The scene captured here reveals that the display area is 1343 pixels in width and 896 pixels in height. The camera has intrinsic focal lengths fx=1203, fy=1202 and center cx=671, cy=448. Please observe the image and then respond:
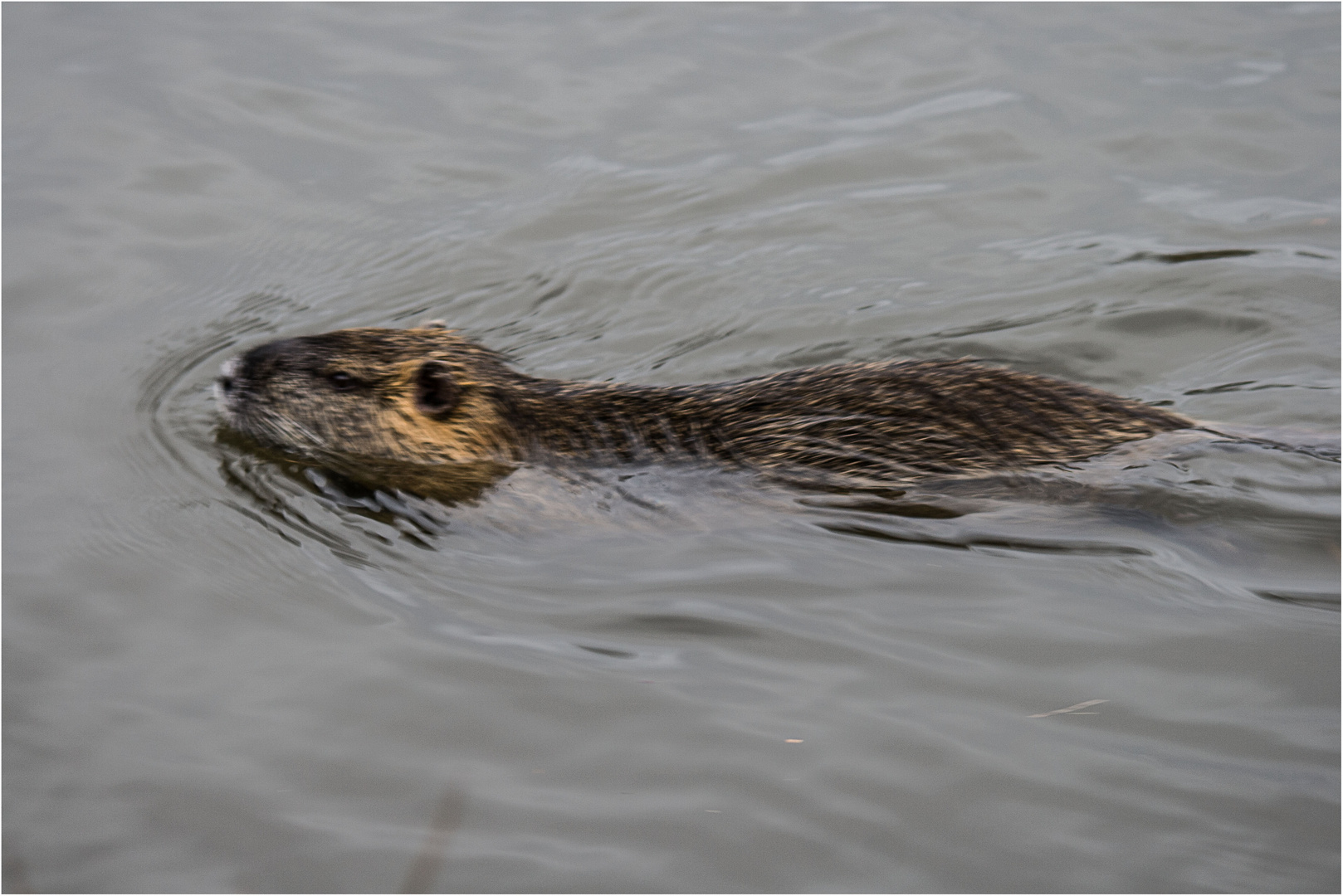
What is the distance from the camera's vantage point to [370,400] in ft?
14.3

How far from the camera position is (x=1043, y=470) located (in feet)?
12.3

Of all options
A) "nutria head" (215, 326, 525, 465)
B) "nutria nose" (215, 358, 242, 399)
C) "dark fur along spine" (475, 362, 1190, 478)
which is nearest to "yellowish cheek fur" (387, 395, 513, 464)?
"nutria head" (215, 326, 525, 465)

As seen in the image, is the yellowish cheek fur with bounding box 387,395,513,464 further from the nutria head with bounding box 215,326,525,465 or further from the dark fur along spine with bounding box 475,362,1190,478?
the dark fur along spine with bounding box 475,362,1190,478

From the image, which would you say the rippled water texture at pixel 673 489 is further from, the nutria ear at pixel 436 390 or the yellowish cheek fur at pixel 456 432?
the nutria ear at pixel 436 390

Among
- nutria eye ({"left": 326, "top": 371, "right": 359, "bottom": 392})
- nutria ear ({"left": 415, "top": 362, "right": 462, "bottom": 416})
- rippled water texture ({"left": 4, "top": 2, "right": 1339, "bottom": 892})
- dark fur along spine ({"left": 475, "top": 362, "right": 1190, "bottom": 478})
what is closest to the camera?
rippled water texture ({"left": 4, "top": 2, "right": 1339, "bottom": 892})

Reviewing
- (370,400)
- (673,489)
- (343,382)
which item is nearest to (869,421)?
(673,489)

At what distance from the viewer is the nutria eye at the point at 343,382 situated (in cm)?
436

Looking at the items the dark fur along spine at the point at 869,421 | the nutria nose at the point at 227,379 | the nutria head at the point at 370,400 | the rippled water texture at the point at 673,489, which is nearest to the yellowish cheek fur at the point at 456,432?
the nutria head at the point at 370,400

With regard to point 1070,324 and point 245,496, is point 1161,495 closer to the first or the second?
point 1070,324

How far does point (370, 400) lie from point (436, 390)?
0.87ft

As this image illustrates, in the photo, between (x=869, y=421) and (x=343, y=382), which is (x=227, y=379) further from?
(x=869, y=421)

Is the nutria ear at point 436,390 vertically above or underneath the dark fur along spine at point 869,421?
above

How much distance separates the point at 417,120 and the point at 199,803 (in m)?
5.00

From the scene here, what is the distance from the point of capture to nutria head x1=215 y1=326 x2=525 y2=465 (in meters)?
4.28
